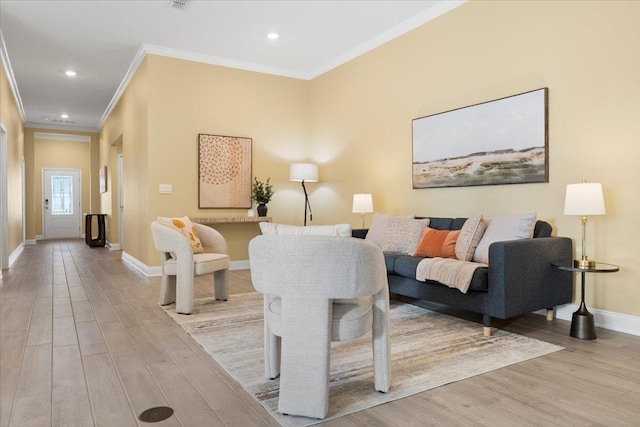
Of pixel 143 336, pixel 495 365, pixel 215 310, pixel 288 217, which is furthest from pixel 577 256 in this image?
pixel 288 217

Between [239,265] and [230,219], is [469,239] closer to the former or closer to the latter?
[230,219]

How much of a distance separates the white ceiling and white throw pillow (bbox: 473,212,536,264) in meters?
2.34

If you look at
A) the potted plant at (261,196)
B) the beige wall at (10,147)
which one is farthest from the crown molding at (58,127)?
the potted plant at (261,196)

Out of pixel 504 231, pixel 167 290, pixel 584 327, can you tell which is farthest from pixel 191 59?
pixel 584 327

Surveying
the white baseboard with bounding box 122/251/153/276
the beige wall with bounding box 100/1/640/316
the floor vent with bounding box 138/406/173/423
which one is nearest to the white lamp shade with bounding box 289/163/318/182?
the beige wall with bounding box 100/1/640/316

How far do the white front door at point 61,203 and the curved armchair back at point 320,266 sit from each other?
40.9 feet

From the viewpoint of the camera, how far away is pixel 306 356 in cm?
195

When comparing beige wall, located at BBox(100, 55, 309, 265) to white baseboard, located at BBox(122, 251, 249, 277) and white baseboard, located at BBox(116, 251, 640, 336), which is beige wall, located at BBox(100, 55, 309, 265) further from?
white baseboard, located at BBox(116, 251, 640, 336)

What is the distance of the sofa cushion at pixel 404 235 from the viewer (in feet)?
14.0

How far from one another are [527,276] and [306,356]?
6.69ft

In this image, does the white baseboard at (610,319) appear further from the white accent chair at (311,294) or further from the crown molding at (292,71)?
the crown molding at (292,71)

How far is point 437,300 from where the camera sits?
3594 millimetres

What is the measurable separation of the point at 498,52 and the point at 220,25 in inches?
122

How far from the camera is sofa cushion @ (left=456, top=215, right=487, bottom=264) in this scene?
3738 mm
